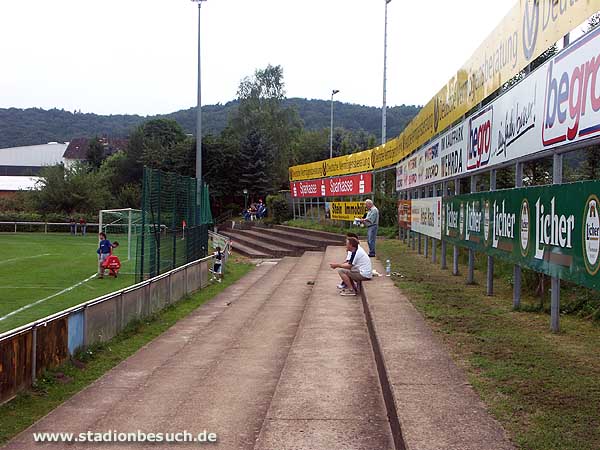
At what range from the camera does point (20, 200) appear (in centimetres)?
6312

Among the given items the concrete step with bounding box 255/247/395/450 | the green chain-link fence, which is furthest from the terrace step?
the concrete step with bounding box 255/247/395/450

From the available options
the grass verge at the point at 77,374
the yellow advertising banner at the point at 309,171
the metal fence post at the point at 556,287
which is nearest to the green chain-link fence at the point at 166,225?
the grass verge at the point at 77,374

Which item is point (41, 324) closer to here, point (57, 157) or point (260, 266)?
point (260, 266)

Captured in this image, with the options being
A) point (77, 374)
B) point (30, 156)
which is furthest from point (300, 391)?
point (30, 156)

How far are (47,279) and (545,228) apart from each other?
18220 millimetres

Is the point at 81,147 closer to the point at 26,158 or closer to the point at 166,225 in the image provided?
the point at 26,158

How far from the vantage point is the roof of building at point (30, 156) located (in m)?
125

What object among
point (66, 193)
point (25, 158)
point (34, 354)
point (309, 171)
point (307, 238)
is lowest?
point (307, 238)

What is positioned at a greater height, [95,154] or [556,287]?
[95,154]

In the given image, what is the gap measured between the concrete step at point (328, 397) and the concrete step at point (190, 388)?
0.89 ft

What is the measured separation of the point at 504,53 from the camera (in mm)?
10508

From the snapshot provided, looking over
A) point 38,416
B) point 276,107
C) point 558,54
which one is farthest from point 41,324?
point 276,107

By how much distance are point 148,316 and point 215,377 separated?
16.9 feet

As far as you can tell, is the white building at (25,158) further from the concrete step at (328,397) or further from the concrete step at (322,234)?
the concrete step at (328,397)
